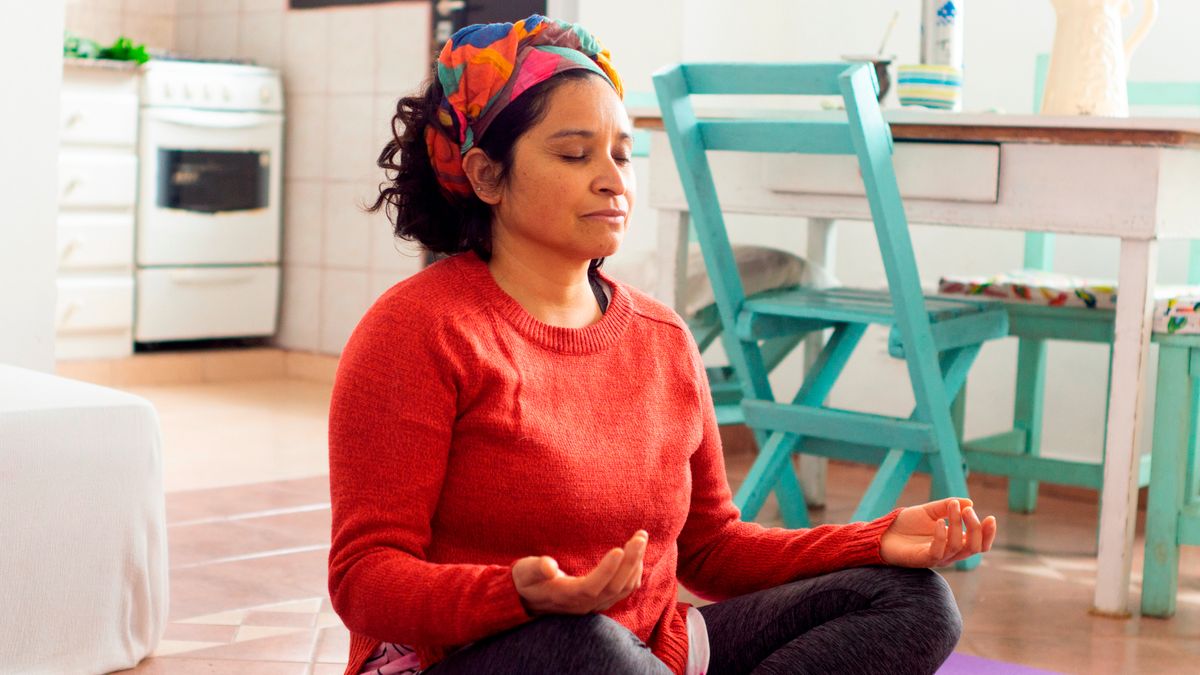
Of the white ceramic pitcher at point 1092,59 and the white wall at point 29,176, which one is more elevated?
the white ceramic pitcher at point 1092,59

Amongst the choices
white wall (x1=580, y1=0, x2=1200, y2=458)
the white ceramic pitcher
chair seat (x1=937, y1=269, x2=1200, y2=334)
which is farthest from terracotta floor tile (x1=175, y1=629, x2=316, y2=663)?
white wall (x1=580, y1=0, x2=1200, y2=458)

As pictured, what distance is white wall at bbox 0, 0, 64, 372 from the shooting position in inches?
117

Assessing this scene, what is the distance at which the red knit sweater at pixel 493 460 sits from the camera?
3.89 feet

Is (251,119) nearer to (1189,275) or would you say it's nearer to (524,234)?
(1189,275)

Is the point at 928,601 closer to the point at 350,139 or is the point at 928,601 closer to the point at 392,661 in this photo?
the point at 392,661

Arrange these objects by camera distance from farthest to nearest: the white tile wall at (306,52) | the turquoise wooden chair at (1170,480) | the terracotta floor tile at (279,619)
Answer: the white tile wall at (306,52), the turquoise wooden chair at (1170,480), the terracotta floor tile at (279,619)

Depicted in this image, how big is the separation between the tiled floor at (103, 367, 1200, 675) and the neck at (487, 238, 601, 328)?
38.0 inches

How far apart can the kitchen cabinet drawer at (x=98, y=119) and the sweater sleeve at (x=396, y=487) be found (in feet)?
12.3

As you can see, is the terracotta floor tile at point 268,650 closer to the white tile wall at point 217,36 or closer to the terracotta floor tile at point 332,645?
the terracotta floor tile at point 332,645

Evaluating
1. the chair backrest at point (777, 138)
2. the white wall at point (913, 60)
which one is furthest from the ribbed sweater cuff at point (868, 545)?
the white wall at point (913, 60)

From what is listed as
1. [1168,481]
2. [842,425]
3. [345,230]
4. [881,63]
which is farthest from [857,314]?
[345,230]

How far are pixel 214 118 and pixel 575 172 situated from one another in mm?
3961

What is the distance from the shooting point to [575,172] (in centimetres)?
133

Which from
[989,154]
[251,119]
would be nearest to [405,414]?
[989,154]
